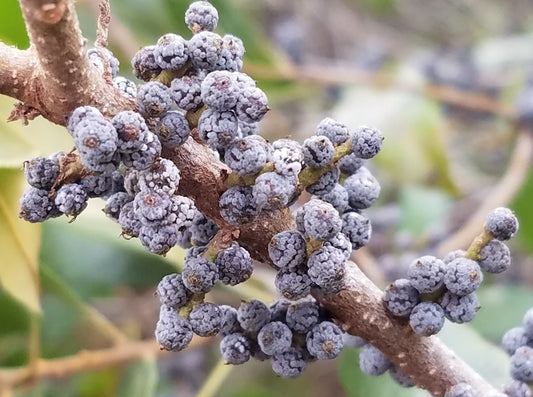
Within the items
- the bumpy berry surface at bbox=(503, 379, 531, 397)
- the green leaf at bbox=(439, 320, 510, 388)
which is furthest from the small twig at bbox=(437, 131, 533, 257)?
the bumpy berry surface at bbox=(503, 379, 531, 397)

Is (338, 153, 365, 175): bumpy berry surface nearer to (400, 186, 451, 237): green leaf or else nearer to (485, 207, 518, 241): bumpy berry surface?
(485, 207, 518, 241): bumpy berry surface

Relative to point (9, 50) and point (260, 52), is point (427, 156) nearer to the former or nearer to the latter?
point (260, 52)

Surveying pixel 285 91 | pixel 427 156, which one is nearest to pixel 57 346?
pixel 285 91

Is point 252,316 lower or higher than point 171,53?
lower

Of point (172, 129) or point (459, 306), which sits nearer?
point (172, 129)

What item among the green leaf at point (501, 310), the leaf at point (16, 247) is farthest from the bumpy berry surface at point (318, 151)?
the green leaf at point (501, 310)

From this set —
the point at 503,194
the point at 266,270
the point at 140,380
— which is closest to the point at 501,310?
the point at 503,194

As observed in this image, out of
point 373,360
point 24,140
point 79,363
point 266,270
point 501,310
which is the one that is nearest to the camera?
point 373,360

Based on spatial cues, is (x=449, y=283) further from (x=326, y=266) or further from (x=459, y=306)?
(x=326, y=266)
